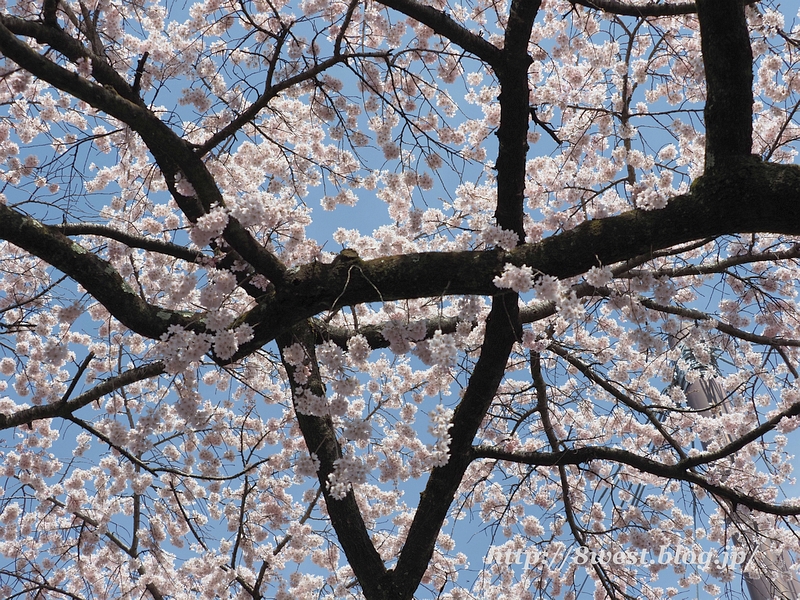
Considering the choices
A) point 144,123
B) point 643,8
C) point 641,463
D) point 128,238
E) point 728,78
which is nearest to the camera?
point 728,78

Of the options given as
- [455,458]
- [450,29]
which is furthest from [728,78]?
[455,458]

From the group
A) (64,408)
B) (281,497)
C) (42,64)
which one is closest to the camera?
(42,64)

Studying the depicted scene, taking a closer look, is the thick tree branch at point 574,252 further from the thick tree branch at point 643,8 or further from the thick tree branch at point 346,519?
the thick tree branch at point 643,8

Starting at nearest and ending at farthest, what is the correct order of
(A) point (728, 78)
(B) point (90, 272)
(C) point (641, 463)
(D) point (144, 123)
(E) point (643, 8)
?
(A) point (728, 78) → (D) point (144, 123) → (B) point (90, 272) → (E) point (643, 8) → (C) point (641, 463)

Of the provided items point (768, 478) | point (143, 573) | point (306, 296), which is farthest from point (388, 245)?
point (768, 478)

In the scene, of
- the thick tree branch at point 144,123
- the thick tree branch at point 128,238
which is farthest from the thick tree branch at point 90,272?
the thick tree branch at point 128,238

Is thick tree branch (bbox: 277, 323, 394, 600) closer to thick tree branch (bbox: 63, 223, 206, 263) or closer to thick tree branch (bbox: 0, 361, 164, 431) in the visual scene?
thick tree branch (bbox: 0, 361, 164, 431)

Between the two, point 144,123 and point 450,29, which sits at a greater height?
point 450,29

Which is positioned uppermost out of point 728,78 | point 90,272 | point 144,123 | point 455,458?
point 728,78

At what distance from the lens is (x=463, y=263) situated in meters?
2.91

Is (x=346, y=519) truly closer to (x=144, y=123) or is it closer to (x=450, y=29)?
(x=144, y=123)

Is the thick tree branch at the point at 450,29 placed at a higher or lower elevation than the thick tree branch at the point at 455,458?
higher

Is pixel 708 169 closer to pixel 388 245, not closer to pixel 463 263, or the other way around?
pixel 463 263

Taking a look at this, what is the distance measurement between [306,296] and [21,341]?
5.66 meters
